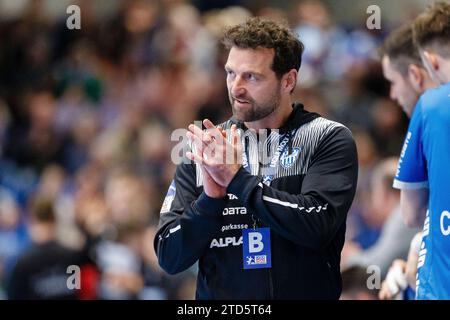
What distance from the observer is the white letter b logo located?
339 cm

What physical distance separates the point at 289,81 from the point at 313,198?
22.4 inches

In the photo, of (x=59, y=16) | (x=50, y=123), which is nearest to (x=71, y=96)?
(x=50, y=123)

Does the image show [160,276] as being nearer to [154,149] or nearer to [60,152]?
[154,149]

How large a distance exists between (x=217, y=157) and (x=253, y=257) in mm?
440

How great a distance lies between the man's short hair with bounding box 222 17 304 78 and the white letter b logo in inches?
26.2

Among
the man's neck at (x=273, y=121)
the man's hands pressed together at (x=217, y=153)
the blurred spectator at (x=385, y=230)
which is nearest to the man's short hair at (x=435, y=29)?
the man's neck at (x=273, y=121)

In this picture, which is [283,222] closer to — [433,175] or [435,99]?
[433,175]

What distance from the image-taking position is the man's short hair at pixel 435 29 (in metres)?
3.61

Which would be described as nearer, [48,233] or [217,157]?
[217,157]

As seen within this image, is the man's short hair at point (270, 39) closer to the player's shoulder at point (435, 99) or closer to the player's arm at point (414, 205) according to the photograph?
the player's shoulder at point (435, 99)

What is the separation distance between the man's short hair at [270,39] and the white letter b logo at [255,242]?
2.18ft

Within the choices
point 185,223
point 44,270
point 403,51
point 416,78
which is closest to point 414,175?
point 185,223

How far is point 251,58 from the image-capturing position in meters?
3.51
